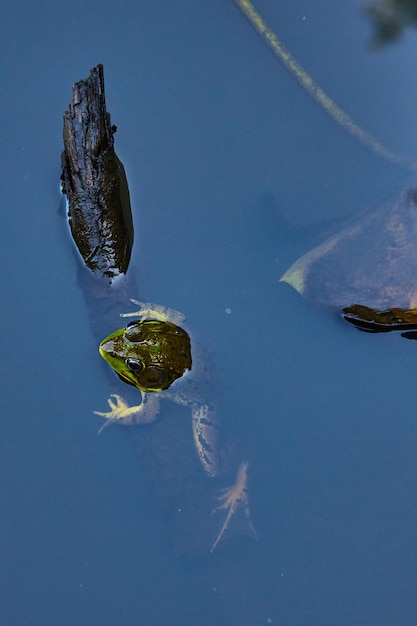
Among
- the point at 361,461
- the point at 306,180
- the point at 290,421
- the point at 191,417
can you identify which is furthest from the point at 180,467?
the point at 306,180

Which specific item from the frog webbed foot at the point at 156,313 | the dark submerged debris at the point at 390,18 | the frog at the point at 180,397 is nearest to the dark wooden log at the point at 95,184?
the frog webbed foot at the point at 156,313

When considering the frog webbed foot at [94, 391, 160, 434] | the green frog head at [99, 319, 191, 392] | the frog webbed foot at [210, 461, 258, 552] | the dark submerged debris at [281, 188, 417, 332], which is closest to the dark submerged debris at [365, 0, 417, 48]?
the dark submerged debris at [281, 188, 417, 332]

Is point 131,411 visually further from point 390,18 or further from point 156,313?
point 390,18

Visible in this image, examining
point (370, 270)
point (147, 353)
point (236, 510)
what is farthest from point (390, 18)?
point (236, 510)

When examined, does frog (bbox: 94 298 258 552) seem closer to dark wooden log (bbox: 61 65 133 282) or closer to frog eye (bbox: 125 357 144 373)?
frog eye (bbox: 125 357 144 373)

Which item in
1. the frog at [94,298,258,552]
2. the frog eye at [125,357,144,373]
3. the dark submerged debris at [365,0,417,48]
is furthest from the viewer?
the dark submerged debris at [365,0,417,48]
